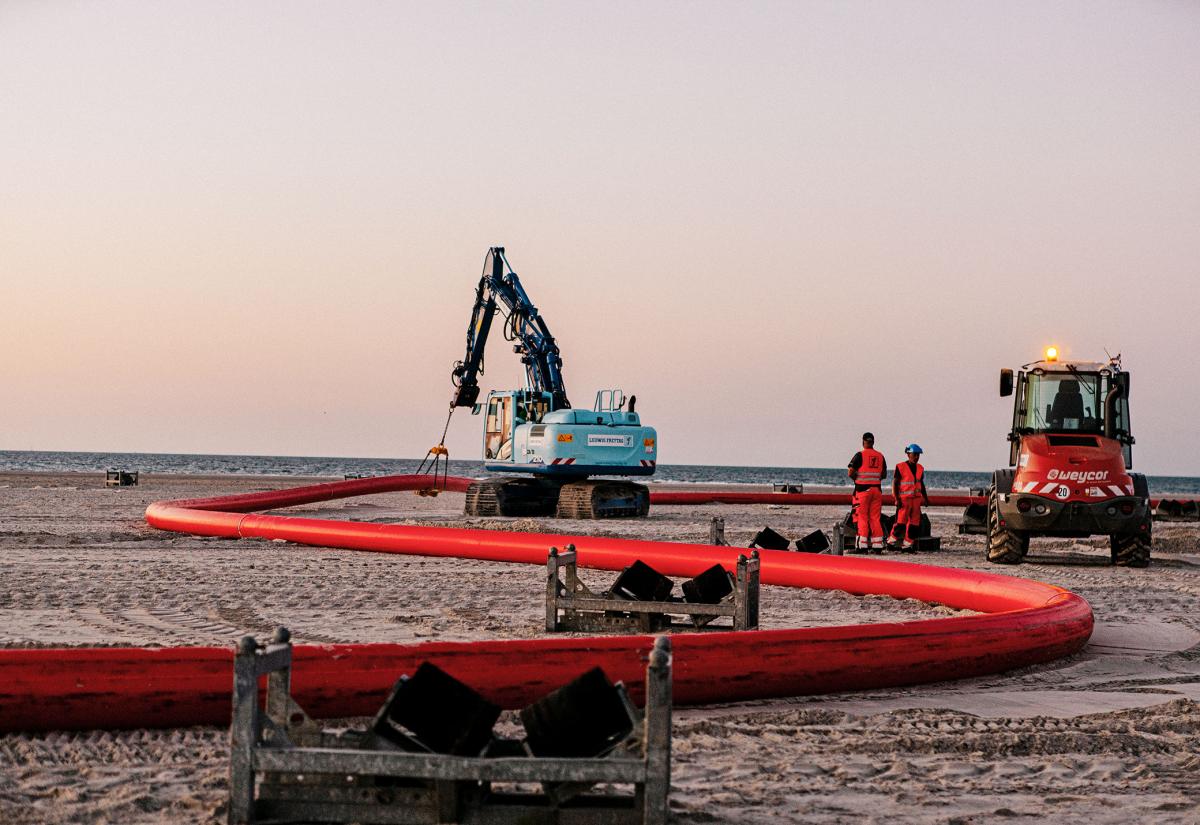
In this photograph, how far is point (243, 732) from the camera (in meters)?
3.83

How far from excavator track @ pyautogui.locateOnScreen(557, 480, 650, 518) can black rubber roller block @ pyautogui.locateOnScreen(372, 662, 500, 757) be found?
61.4 feet

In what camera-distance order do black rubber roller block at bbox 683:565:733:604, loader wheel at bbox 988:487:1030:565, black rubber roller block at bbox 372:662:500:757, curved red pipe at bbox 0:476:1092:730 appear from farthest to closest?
loader wheel at bbox 988:487:1030:565, black rubber roller block at bbox 683:565:733:604, curved red pipe at bbox 0:476:1092:730, black rubber roller block at bbox 372:662:500:757

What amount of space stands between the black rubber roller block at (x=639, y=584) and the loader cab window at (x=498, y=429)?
14944 millimetres

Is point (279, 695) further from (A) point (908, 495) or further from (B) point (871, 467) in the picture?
(A) point (908, 495)

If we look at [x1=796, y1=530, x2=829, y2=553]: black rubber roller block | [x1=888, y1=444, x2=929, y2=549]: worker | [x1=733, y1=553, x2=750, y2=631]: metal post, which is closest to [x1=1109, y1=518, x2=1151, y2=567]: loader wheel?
[x1=888, y1=444, x2=929, y2=549]: worker

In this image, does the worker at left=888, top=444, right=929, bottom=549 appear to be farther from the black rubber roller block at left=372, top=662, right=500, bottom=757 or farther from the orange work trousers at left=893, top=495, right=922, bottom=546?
the black rubber roller block at left=372, top=662, right=500, bottom=757

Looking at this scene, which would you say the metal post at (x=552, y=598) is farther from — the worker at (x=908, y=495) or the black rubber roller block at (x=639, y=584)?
the worker at (x=908, y=495)

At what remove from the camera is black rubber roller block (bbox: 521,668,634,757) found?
3986 mm

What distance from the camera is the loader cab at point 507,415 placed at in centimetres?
2314

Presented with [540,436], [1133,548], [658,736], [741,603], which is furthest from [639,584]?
[540,436]

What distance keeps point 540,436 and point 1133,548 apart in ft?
35.6

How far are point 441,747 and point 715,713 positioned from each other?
218 centimetres

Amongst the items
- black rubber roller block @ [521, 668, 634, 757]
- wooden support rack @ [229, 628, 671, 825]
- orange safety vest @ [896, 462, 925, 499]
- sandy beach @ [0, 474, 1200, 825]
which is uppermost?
orange safety vest @ [896, 462, 925, 499]

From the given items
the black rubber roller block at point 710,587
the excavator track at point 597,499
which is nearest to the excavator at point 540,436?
the excavator track at point 597,499
